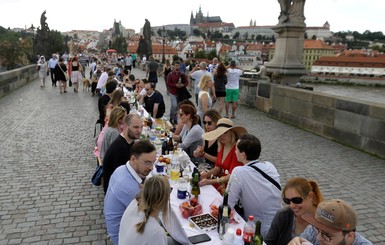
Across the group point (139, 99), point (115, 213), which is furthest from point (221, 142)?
point (139, 99)

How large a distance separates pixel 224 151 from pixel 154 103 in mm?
3789

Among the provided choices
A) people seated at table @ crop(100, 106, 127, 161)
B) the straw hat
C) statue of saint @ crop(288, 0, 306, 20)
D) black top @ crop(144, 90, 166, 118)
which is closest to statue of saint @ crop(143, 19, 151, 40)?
statue of saint @ crop(288, 0, 306, 20)

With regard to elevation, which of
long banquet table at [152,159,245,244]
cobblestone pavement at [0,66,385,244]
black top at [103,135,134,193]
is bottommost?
cobblestone pavement at [0,66,385,244]

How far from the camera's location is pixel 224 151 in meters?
4.48

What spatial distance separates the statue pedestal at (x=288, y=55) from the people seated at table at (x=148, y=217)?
9.41 metres

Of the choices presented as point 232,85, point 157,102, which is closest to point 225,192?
point 157,102

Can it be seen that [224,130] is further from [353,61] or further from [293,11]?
[353,61]

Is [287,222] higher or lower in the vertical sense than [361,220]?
higher

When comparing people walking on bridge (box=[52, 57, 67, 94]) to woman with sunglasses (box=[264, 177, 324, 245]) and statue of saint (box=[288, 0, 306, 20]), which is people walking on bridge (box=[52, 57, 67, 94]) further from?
woman with sunglasses (box=[264, 177, 324, 245])

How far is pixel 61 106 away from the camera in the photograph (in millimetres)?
12672

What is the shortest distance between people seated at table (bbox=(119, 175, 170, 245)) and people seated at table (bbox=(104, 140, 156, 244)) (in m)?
0.61

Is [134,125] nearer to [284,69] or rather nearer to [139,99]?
[139,99]

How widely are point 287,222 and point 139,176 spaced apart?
1.39 meters

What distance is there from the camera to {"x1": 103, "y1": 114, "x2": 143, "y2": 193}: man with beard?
4051 mm
